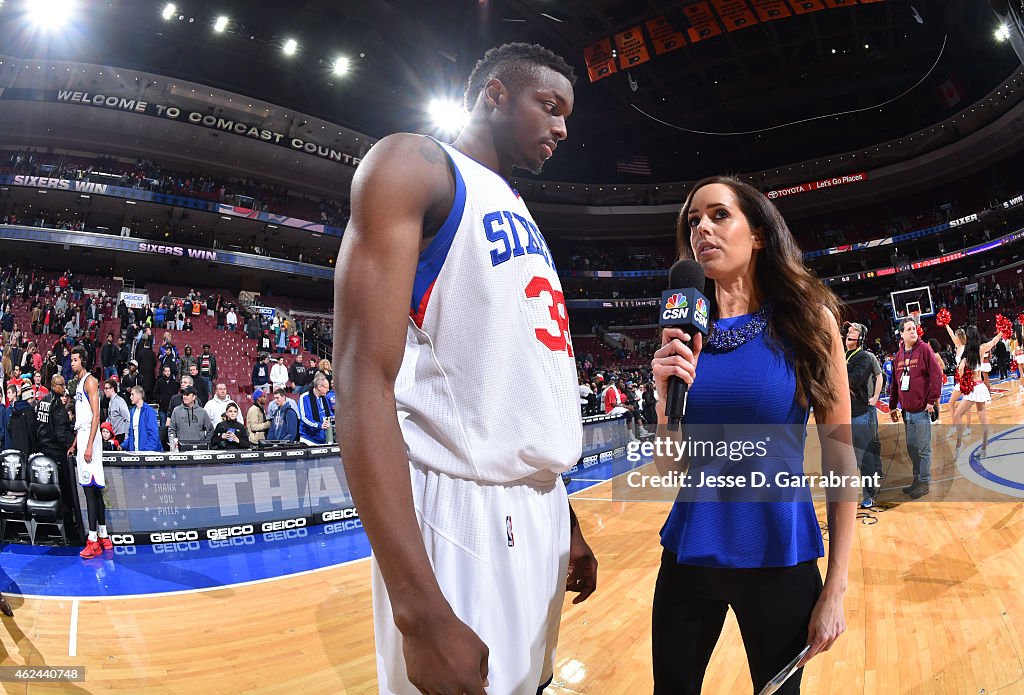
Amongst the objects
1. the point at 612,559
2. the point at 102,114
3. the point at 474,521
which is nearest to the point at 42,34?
the point at 102,114

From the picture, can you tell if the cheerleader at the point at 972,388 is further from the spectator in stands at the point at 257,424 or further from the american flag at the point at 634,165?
the american flag at the point at 634,165

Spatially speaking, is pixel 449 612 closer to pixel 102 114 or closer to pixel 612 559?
pixel 612 559

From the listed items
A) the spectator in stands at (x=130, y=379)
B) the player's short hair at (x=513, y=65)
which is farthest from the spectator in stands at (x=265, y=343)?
the player's short hair at (x=513, y=65)

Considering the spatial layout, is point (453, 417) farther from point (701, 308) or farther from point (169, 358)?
point (169, 358)

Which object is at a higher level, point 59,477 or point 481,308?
point 481,308

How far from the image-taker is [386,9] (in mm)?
18250

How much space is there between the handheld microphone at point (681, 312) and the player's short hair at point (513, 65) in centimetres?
54

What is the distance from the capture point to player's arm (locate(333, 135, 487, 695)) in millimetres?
761

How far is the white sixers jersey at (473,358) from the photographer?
0.95 m

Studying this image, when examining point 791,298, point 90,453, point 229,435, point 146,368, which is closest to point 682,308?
point 791,298

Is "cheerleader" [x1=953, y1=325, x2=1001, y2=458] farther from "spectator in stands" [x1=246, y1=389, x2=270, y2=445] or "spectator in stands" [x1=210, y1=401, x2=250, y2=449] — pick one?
"spectator in stands" [x1=246, y1=389, x2=270, y2=445]

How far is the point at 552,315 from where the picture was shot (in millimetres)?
1084

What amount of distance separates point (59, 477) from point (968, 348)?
1000cm

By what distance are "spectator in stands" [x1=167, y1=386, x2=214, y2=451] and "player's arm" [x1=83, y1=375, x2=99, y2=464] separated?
83.6 inches
